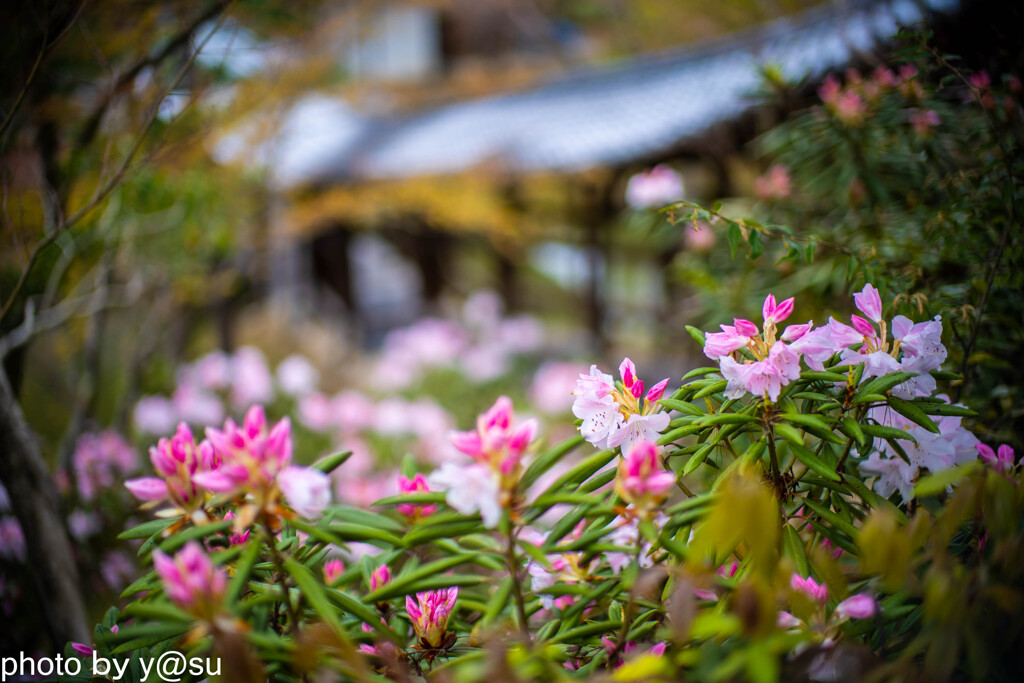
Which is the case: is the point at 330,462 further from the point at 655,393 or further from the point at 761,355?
the point at 761,355

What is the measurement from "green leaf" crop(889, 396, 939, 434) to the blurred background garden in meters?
0.24

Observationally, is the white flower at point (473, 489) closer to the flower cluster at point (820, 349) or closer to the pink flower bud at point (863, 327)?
the flower cluster at point (820, 349)

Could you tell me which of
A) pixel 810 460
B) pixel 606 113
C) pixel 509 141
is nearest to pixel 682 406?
pixel 810 460

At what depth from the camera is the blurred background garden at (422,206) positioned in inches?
44.5

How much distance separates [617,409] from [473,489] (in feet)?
0.73

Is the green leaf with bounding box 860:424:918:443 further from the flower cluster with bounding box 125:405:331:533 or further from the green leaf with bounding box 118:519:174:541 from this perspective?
the green leaf with bounding box 118:519:174:541

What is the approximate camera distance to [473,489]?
0.56 metres

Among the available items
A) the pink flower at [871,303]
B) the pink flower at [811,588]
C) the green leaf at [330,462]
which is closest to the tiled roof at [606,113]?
the pink flower at [871,303]

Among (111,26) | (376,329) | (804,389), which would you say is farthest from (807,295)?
(376,329)

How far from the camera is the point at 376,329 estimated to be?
7.18 m

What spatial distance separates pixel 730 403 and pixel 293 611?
55 centimetres

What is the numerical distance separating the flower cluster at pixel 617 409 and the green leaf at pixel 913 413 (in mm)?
252

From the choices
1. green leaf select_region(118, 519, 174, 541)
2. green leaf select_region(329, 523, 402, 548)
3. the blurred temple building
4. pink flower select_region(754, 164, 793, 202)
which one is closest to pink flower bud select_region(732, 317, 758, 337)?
green leaf select_region(329, 523, 402, 548)

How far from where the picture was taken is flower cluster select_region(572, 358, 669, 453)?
0.69 metres
